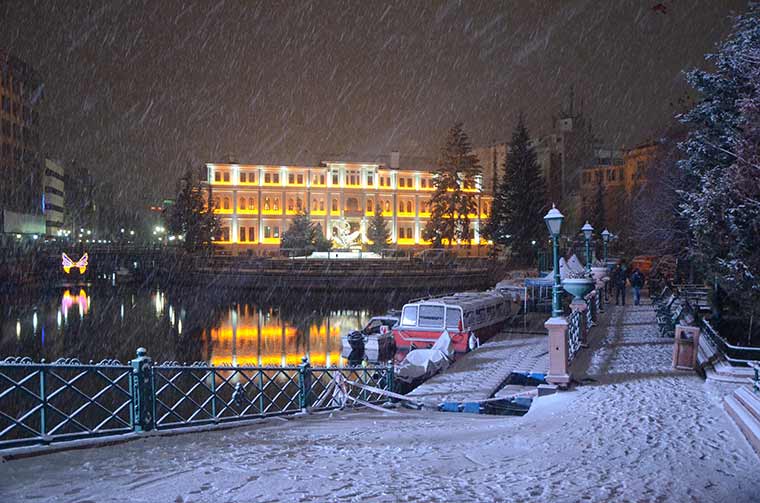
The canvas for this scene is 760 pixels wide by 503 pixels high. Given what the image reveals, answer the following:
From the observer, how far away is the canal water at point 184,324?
2631cm

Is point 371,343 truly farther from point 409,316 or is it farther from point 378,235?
point 378,235

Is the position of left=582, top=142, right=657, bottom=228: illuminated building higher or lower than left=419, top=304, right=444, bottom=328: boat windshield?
higher

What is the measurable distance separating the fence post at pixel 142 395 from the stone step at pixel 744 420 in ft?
22.7

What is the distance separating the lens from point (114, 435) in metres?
7.62

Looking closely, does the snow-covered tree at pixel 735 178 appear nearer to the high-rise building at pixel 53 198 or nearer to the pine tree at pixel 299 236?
the pine tree at pixel 299 236

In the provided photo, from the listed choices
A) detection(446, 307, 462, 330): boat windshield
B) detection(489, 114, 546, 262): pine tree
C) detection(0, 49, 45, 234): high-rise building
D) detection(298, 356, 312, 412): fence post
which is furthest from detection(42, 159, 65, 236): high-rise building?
detection(298, 356, 312, 412): fence post

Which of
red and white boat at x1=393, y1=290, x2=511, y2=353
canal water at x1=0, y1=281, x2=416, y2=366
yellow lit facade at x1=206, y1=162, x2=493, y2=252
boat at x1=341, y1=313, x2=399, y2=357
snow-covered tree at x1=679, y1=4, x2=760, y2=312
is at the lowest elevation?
canal water at x1=0, y1=281, x2=416, y2=366

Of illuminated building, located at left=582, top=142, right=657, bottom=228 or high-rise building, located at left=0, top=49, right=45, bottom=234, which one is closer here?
illuminated building, located at left=582, top=142, right=657, bottom=228

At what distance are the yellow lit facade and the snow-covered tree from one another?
57.2 meters

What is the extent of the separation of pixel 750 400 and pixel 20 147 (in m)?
82.8

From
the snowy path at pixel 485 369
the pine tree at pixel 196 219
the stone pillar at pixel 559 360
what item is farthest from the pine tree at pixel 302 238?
the stone pillar at pixel 559 360

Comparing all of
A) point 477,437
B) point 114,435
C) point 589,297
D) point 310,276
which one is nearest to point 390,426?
point 477,437

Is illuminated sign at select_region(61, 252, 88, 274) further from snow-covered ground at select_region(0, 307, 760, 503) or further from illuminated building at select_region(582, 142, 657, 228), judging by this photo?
snow-covered ground at select_region(0, 307, 760, 503)

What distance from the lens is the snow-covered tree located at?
11930mm
